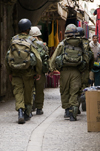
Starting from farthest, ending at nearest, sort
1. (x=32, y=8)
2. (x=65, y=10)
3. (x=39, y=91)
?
(x=65, y=10) → (x=32, y=8) → (x=39, y=91)

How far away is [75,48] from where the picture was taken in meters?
8.41

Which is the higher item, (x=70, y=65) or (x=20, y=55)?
(x=20, y=55)

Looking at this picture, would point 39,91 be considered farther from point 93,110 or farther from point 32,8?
point 32,8

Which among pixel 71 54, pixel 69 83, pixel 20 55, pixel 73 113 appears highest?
pixel 20 55

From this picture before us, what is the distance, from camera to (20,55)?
772 centimetres

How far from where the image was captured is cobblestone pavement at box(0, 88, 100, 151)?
5613 millimetres

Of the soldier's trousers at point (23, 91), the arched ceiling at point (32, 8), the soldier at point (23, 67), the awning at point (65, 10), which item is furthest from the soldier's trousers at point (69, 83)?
the awning at point (65, 10)

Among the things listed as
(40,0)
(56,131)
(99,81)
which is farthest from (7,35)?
(56,131)

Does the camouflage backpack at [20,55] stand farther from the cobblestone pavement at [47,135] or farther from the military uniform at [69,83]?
the cobblestone pavement at [47,135]

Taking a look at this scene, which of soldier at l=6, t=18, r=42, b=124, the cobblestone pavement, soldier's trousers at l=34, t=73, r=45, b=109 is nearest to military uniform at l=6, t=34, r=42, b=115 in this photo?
soldier at l=6, t=18, r=42, b=124

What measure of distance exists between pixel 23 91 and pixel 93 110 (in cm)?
176

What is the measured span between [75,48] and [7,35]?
16.4 feet

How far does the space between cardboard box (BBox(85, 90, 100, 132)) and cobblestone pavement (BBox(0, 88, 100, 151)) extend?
0.49 ft

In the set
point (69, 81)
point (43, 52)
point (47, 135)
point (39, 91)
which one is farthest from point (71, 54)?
point (47, 135)
